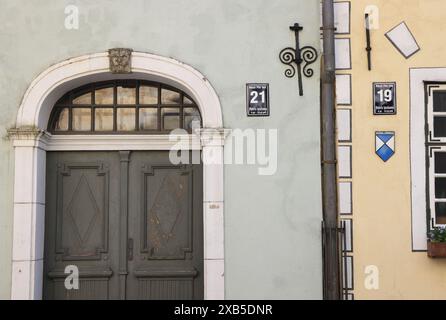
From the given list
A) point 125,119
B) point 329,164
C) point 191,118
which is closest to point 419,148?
point 329,164

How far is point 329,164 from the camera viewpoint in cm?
676

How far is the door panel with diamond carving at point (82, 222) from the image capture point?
7.16 metres

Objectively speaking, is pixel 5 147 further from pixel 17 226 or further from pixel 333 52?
pixel 333 52

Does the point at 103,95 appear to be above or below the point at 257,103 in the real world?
above

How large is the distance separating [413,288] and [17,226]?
12.8 ft

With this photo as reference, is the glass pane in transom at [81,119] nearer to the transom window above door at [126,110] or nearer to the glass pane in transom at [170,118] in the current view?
the transom window above door at [126,110]

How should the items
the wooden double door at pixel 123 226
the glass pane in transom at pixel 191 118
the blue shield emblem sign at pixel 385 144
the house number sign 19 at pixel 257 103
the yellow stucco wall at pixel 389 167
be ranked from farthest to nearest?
1. the glass pane in transom at pixel 191 118
2. the wooden double door at pixel 123 226
3. the house number sign 19 at pixel 257 103
4. the blue shield emblem sign at pixel 385 144
5. the yellow stucco wall at pixel 389 167

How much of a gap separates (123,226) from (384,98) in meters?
2.96

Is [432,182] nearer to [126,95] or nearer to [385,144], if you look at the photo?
[385,144]

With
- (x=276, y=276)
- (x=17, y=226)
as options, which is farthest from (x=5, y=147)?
(x=276, y=276)

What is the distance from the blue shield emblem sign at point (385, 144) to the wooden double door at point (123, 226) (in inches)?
73.0

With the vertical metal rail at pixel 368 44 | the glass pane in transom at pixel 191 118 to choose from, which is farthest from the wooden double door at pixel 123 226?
the vertical metal rail at pixel 368 44

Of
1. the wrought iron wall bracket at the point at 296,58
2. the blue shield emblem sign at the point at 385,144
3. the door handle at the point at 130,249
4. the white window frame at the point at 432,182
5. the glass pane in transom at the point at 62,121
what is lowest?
the door handle at the point at 130,249

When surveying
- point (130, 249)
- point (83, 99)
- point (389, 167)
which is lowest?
point (130, 249)
